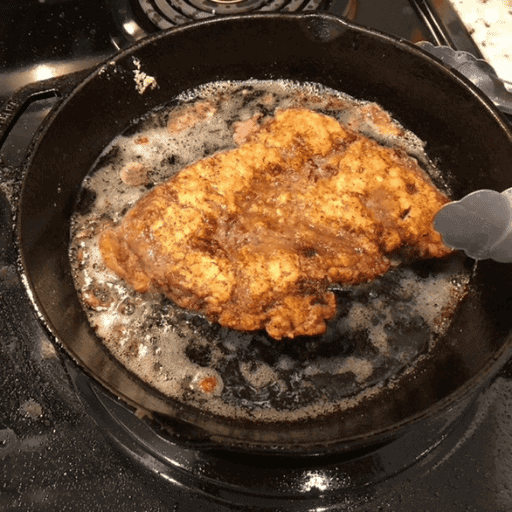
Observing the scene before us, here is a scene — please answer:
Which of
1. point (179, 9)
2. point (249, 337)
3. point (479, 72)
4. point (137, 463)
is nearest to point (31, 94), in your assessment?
point (179, 9)

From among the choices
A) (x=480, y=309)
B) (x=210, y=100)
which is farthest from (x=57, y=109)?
(x=480, y=309)

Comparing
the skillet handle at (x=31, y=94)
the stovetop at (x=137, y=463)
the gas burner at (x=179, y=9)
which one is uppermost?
the gas burner at (x=179, y=9)

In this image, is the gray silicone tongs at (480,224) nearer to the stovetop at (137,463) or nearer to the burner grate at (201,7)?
the stovetop at (137,463)

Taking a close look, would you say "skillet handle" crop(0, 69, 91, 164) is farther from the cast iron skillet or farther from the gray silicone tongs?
the gray silicone tongs

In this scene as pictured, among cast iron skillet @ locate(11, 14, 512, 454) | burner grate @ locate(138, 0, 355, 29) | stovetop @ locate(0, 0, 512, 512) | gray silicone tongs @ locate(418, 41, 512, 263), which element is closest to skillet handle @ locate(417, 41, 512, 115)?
cast iron skillet @ locate(11, 14, 512, 454)

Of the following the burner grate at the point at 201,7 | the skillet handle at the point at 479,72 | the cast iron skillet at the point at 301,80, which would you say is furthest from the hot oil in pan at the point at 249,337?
the skillet handle at the point at 479,72

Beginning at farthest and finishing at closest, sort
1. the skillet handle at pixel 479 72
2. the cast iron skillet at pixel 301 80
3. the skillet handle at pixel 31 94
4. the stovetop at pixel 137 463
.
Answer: the skillet handle at pixel 479 72 → the skillet handle at pixel 31 94 → the stovetop at pixel 137 463 → the cast iron skillet at pixel 301 80

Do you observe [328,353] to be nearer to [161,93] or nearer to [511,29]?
[161,93]
